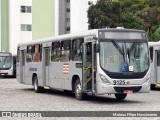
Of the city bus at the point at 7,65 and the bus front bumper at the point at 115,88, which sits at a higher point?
the bus front bumper at the point at 115,88

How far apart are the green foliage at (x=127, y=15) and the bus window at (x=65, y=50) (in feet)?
115

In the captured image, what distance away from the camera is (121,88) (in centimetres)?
1817

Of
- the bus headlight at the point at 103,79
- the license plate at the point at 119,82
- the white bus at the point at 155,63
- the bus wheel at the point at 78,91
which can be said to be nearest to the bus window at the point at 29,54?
the white bus at the point at 155,63

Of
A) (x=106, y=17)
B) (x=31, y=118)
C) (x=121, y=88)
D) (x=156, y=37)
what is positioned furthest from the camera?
(x=106, y=17)

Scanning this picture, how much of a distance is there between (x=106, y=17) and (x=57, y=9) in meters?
18.0

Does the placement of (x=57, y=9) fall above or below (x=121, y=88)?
above

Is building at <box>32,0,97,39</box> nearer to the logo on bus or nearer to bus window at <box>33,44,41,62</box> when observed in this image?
bus window at <box>33,44,41,62</box>

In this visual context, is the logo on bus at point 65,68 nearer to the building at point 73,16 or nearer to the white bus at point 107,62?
the white bus at point 107,62

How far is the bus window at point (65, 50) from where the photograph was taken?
2103cm

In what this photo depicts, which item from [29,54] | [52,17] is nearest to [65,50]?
[29,54]

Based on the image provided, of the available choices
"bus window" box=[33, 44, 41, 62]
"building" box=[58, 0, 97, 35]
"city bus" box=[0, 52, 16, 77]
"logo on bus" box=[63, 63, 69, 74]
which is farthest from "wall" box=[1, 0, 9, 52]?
"logo on bus" box=[63, 63, 69, 74]

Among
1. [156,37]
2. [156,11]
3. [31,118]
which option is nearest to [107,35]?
[31,118]

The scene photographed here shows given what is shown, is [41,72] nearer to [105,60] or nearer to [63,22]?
[105,60]

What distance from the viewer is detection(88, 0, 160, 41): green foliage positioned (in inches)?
2389
